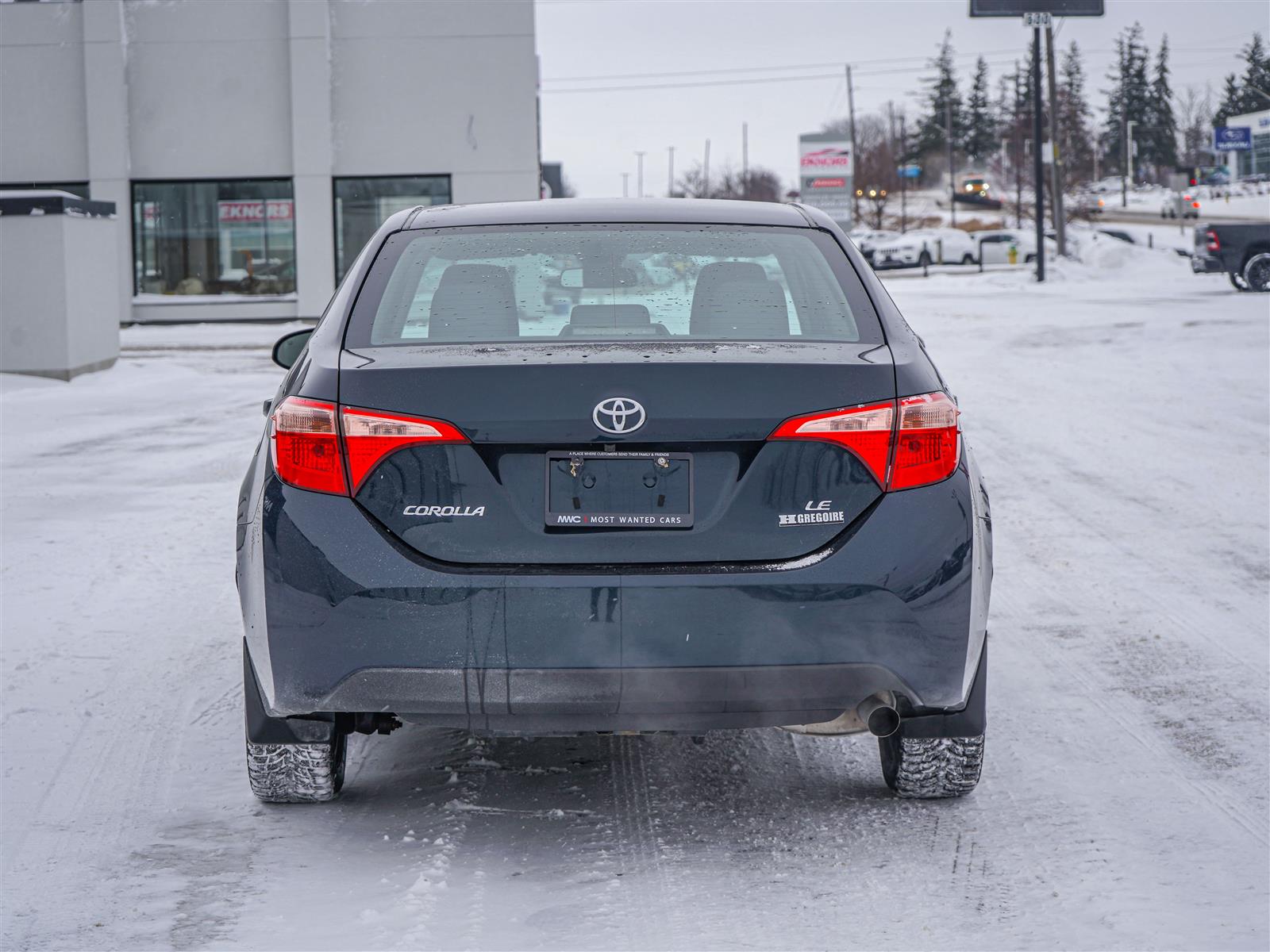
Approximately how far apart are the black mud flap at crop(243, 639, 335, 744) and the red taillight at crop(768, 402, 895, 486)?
139 centimetres

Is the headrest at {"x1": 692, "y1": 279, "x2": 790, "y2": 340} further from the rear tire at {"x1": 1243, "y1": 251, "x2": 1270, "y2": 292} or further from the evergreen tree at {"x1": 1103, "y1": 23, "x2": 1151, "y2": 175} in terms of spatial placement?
the evergreen tree at {"x1": 1103, "y1": 23, "x2": 1151, "y2": 175}

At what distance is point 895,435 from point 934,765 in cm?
100

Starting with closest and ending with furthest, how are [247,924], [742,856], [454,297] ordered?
[247,924] < [742,856] < [454,297]

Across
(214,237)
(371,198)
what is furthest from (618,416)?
(214,237)

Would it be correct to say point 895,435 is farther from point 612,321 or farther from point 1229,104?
point 1229,104

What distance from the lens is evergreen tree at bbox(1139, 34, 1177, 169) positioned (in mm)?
132250

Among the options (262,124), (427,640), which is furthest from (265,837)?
(262,124)

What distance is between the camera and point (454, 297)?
383 cm

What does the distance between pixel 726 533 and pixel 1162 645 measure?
2.96 metres

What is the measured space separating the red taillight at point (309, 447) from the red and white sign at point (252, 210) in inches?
1008

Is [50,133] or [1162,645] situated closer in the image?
[1162,645]

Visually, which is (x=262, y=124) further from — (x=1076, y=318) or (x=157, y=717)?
(x=157, y=717)

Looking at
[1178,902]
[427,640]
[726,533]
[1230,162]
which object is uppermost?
[1230,162]

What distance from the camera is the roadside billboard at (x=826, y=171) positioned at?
54438 millimetres
